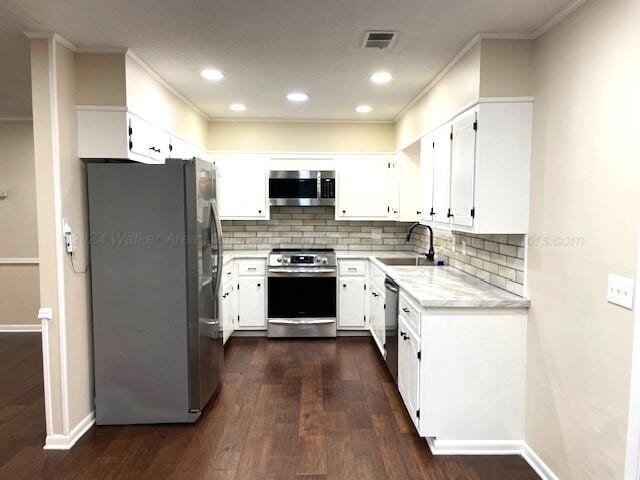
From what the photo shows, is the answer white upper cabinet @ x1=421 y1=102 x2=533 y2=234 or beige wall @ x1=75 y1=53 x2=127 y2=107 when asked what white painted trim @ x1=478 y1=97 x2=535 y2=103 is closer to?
white upper cabinet @ x1=421 y1=102 x2=533 y2=234

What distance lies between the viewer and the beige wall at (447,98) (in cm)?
263

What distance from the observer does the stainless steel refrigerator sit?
2.90m

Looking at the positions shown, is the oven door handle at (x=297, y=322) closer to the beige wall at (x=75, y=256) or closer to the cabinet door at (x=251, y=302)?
the cabinet door at (x=251, y=302)

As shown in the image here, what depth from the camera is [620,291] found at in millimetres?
1799

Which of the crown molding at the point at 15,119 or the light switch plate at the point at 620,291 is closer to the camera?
the light switch plate at the point at 620,291

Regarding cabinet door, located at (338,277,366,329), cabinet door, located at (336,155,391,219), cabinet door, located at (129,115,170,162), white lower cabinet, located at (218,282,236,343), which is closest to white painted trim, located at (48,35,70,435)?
cabinet door, located at (129,115,170,162)

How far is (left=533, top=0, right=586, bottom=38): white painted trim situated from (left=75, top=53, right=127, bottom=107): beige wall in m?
2.55

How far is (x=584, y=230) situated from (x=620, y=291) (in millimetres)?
364

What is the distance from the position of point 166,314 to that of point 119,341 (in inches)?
14.4

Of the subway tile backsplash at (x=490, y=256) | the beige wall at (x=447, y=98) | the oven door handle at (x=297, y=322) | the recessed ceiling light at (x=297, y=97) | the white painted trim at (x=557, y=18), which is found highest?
the recessed ceiling light at (x=297, y=97)

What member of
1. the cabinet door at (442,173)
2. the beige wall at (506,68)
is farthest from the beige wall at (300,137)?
the beige wall at (506,68)

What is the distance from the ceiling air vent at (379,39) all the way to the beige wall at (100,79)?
62.3 inches

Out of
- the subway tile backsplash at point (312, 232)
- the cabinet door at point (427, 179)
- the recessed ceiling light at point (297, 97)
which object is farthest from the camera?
the subway tile backsplash at point (312, 232)

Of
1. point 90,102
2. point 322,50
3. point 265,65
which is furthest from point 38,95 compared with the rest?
point 322,50
